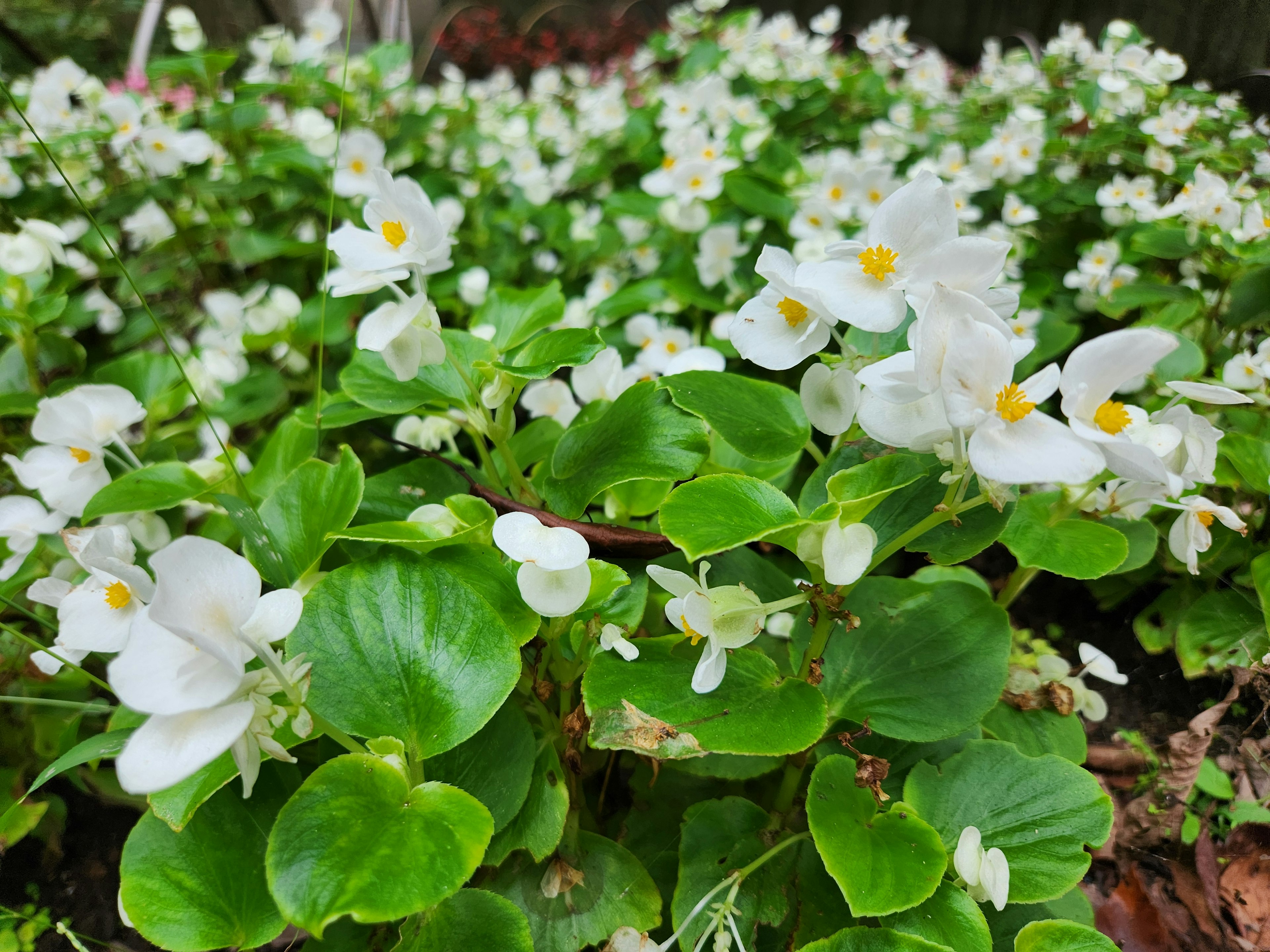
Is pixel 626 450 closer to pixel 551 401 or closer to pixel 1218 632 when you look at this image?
pixel 551 401

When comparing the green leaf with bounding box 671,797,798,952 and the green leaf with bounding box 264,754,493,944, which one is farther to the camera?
the green leaf with bounding box 671,797,798,952

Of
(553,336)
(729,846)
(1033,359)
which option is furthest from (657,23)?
(729,846)

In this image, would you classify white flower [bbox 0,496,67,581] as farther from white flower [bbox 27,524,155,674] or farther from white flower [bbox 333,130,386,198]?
white flower [bbox 333,130,386,198]

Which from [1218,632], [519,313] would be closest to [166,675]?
[519,313]

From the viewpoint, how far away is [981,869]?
540 mm

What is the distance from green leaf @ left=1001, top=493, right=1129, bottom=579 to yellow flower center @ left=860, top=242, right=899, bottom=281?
0.21m

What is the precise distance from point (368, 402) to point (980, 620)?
58 cm

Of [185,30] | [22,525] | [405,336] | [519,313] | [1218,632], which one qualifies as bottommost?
[1218,632]

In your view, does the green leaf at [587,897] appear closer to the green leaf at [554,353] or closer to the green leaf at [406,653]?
the green leaf at [406,653]

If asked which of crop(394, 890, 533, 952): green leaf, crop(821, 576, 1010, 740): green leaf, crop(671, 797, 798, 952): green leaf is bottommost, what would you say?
crop(671, 797, 798, 952): green leaf

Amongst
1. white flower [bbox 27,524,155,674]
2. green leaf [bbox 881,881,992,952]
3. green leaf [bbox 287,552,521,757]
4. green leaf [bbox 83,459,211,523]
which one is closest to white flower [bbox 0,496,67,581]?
green leaf [bbox 83,459,211,523]

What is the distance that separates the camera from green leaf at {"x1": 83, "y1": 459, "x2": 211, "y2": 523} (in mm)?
704

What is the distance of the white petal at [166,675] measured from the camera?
1.23ft

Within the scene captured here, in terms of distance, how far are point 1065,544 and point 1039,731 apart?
210mm
